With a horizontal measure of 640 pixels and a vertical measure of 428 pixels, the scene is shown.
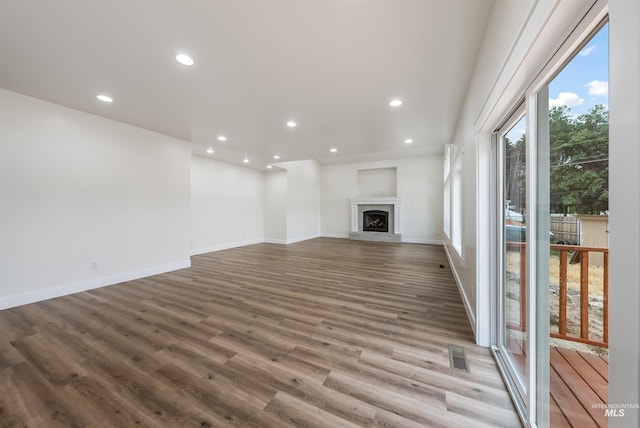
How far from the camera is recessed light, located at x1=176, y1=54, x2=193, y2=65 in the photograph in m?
2.09

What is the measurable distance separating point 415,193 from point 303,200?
12.9 ft

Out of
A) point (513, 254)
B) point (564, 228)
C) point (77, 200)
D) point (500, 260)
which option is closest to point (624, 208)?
point (564, 228)

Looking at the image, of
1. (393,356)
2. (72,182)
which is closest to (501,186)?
(393,356)

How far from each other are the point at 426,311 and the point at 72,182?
509cm

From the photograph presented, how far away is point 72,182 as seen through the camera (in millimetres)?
3236

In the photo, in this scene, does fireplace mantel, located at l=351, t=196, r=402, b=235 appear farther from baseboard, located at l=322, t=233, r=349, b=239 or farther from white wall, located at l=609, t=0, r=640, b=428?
white wall, located at l=609, t=0, r=640, b=428

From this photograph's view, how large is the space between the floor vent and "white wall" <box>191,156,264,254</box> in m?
5.91

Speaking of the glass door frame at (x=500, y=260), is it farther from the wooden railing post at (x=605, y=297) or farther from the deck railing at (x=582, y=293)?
the wooden railing post at (x=605, y=297)

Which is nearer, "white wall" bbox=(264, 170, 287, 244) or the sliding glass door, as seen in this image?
the sliding glass door

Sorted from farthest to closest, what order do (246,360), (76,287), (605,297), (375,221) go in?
(375,221) < (76,287) < (246,360) < (605,297)

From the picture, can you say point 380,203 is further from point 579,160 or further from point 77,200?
point 77,200

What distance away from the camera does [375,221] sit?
8500mm

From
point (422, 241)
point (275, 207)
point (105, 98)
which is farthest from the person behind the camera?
point (275, 207)

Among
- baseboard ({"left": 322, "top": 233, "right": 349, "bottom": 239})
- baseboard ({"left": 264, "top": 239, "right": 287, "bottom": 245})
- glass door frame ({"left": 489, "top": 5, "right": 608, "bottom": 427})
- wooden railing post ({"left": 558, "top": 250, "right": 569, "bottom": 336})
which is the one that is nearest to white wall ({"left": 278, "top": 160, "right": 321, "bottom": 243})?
baseboard ({"left": 264, "top": 239, "right": 287, "bottom": 245})
